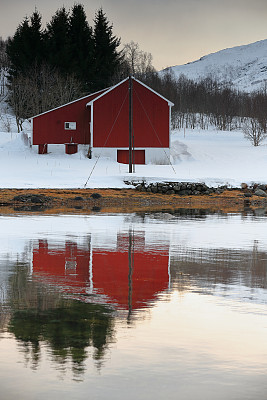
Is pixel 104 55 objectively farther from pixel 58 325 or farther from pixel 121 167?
pixel 58 325

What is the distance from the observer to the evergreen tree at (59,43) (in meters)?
80.9

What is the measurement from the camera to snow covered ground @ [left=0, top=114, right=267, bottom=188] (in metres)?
41.1

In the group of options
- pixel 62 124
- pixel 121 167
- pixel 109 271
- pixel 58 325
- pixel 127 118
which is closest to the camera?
pixel 58 325

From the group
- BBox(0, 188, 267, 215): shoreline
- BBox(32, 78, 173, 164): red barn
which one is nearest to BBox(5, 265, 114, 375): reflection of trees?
BBox(0, 188, 267, 215): shoreline

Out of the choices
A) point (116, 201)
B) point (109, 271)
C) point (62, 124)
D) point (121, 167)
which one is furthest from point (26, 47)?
point (109, 271)

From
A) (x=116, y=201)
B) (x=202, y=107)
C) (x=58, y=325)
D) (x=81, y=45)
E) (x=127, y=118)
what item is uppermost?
(x=81, y=45)

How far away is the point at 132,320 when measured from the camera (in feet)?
28.6

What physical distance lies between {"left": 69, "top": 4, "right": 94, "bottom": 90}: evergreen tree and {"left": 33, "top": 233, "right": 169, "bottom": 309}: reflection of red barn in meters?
65.6

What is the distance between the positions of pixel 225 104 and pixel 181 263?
102243 mm

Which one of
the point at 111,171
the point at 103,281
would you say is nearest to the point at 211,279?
the point at 103,281

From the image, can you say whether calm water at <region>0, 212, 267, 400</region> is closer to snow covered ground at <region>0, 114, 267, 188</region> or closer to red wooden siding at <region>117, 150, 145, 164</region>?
snow covered ground at <region>0, 114, 267, 188</region>

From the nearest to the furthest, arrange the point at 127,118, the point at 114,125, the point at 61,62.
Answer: the point at 127,118 < the point at 114,125 < the point at 61,62

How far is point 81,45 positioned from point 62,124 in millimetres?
27859

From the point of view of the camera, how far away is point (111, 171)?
47.8 m
